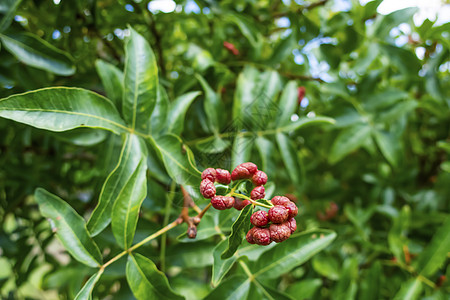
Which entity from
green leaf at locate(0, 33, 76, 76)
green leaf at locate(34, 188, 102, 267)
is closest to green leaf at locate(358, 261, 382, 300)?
green leaf at locate(34, 188, 102, 267)

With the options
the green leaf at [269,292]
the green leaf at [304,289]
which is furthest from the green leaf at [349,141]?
the green leaf at [269,292]

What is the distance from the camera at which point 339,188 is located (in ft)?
5.41

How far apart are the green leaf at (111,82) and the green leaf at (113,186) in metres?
0.14

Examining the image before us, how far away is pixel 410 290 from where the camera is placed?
1.03 metres

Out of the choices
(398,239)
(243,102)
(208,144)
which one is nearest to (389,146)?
(398,239)

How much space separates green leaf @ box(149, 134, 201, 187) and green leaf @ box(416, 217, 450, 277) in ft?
2.61

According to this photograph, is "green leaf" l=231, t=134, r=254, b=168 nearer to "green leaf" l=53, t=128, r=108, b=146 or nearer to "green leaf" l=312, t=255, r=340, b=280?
"green leaf" l=53, t=128, r=108, b=146

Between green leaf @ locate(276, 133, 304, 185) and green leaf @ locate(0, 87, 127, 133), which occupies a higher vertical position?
green leaf @ locate(0, 87, 127, 133)

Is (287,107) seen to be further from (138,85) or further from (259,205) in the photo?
(259,205)

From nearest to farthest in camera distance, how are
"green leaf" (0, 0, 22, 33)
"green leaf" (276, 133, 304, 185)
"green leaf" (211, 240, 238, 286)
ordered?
1. "green leaf" (211, 240, 238, 286)
2. "green leaf" (0, 0, 22, 33)
3. "green leaf" (276, 133, 304, 185)

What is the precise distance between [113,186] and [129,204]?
3.4 inches

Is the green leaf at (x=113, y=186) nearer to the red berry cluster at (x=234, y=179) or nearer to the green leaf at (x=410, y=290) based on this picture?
the red berry cluster at (x=234, y=179)

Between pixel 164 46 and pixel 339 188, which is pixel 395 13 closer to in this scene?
pixel 339 188

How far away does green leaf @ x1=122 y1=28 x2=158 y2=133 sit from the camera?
84cm
